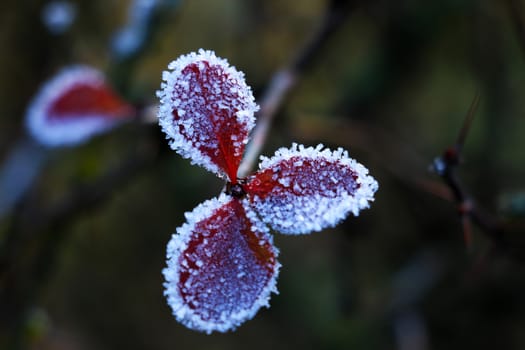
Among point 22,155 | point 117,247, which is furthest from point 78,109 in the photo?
point 117,247

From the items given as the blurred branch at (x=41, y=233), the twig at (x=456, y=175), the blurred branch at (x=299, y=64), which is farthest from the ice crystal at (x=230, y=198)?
the blurred branch at (x=41, y=233)

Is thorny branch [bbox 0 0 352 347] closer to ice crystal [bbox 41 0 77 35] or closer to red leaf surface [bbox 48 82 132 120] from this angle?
red leaf surface [bbox 48 82 132 120]

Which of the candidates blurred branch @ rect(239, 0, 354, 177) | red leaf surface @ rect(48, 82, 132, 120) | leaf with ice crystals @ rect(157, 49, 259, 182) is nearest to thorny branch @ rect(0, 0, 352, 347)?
blurred branch @ rect(239, 0, 354, 177)

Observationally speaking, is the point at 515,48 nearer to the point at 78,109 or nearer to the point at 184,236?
the point at 78,109

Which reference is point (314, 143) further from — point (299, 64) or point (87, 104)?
point (87, 104)

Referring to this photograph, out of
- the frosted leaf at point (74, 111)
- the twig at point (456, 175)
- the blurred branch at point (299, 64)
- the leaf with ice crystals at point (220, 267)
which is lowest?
the leaf with ice crystals at point (220, 267)

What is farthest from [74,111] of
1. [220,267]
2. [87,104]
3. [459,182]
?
[459,182]

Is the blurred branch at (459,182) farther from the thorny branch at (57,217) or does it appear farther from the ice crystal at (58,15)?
the ice crystal at (58,15)
